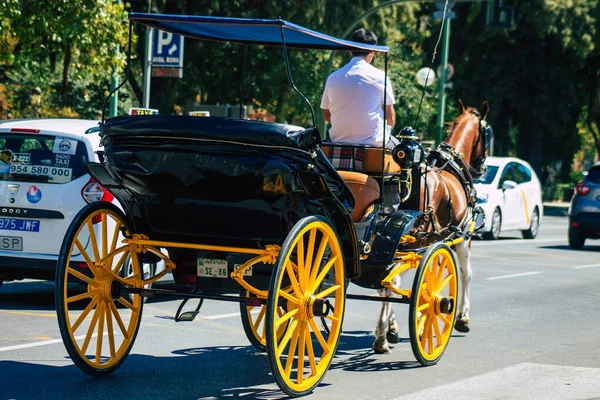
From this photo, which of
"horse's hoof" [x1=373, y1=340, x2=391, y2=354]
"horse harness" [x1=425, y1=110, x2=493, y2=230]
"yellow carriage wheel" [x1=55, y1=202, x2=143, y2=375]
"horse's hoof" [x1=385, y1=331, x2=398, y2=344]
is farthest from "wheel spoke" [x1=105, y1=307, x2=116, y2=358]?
"horse harness" [x1=425, y1=110, x2=493, y2=230]

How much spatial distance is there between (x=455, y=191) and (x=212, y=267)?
10.2 ft

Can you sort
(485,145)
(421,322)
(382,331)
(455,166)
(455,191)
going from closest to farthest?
(421,322)
(382,331)
(455,191)
(455,166)
(485,145)

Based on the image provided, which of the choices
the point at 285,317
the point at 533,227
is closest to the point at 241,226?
the point at 285,317

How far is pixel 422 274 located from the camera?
757 cm

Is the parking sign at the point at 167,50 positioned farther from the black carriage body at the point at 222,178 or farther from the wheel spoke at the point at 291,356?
the wheel spoke at the point at 291,356

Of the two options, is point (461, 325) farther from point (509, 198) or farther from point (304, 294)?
point (509, 198)

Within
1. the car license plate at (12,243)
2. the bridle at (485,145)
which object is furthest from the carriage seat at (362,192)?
the car license plate at (12,243)

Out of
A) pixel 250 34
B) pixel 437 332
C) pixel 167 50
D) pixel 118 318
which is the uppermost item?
pixel 167 50

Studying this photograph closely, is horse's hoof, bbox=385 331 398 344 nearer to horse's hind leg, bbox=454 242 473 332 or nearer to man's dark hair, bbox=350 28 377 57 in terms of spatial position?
horse's hind leg, bbox=454 242 473 332

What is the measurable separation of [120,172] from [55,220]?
3.39m

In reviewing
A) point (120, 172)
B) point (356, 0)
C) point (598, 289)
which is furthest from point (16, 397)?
point (356, 0)

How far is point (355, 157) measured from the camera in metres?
7.91

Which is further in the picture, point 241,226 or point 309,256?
point 241,226

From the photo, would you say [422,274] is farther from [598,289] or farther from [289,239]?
[598,289]
